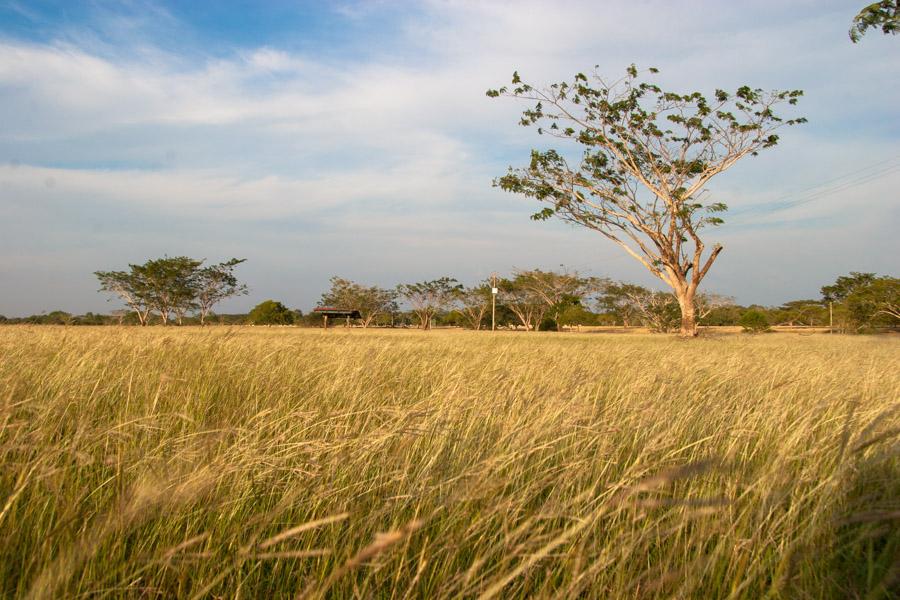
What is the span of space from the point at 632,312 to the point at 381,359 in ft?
187

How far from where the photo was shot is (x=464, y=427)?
2.70m

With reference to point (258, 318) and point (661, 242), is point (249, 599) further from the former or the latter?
point (258, 318)

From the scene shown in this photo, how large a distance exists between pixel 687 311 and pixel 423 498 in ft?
68.3

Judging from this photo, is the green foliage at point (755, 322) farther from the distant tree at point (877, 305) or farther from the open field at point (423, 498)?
the open field at point (423, 498)

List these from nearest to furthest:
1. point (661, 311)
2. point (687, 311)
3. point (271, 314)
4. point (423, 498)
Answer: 1. point (423, 498)
2. point (687, 311)
3. point (661, 311)
4. point (271, 314)

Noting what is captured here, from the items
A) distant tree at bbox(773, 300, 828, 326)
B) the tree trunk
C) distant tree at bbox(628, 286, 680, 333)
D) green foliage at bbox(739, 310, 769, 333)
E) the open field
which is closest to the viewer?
the open field

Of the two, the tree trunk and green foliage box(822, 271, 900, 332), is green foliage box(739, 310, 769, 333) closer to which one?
green foliage box(822, 271, 900, 332)

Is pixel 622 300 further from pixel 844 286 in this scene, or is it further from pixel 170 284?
pixel 170 284

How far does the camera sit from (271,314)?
5462cm

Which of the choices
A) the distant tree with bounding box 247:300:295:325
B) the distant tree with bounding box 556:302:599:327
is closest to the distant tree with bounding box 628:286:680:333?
the distant tree with bounding box 556:302:599:327

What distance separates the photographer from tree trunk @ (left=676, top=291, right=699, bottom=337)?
20.2 meters

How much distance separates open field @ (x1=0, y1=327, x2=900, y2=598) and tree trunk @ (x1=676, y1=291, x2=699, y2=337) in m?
17.3

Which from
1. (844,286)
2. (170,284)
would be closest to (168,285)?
(170,284)

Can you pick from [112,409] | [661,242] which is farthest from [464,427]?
[661,242]
